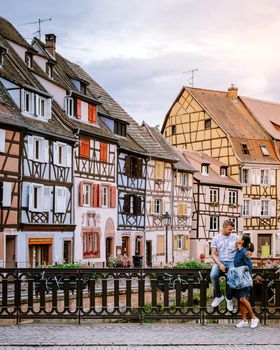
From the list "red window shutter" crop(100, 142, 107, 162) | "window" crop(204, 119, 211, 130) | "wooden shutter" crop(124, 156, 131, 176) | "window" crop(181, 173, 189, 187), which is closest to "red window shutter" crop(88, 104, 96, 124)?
"red window shutter" crop(100, 142, 107, 162)

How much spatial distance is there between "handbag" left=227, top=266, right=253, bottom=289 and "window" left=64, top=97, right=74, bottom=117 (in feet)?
95.8

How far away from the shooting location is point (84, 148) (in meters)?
41.6

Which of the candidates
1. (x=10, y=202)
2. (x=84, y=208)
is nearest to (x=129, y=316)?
(x=10, y=202)

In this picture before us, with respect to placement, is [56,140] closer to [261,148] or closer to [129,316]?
[129,316]

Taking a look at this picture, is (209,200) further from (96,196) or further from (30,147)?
(30,147)

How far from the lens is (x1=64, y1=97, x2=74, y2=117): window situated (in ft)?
136

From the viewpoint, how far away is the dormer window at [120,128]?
155 ft

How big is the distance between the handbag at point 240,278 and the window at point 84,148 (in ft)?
93.9

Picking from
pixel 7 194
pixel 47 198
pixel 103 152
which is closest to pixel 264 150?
pixel 103 152

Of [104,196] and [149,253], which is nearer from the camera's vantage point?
[104,196]

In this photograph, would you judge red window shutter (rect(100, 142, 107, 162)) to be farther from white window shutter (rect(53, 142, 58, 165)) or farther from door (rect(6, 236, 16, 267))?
door (rect(6, 236, 16, 267))

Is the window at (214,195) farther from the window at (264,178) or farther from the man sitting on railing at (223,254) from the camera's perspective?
the man sitting on railing at (223,254)

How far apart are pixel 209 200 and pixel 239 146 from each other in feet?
23.6

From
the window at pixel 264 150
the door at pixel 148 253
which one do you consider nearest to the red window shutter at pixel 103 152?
the door at pixel 148 253
